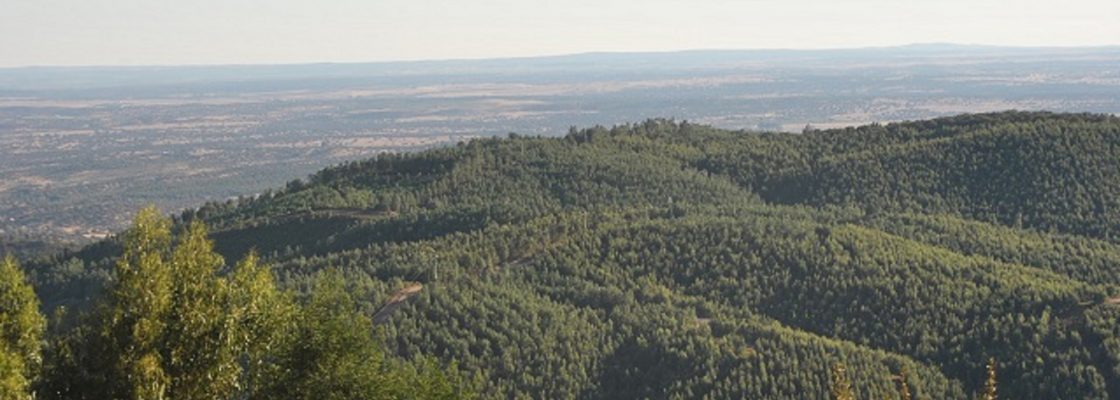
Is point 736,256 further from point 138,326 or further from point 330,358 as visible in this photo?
point 138,326

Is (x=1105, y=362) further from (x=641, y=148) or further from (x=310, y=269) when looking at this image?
(x=641, y=148)

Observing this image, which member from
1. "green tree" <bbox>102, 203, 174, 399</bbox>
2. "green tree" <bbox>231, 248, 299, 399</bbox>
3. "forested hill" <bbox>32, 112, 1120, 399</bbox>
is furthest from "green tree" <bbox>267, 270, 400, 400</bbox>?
"forested hill" <bbox>32, 112, 1120, 399</bbox>

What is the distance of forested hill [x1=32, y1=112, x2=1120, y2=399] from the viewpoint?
2194 inches

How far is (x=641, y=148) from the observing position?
12275cm

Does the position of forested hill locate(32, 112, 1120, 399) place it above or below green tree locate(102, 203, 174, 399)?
below

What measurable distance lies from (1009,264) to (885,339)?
16.3 metres

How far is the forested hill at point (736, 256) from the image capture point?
55.7 m

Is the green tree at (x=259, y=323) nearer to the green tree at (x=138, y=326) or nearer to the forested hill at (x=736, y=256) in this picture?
the green tree at (x=138, y=326)

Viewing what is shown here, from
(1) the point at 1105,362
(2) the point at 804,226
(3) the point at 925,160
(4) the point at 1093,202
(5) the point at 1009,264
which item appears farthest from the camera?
(3) the point at 925,160

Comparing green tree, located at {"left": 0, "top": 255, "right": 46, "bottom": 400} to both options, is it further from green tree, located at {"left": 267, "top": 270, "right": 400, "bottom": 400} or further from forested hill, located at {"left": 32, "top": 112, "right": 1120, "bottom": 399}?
forested hill, located at {"left": 32, "top": 112, "right": 1120, "bottom": 399}

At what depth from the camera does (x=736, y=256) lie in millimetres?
72000

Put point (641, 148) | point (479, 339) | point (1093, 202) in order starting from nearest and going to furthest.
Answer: point (479, 339) < point (1093, 202) < point (641, 148)

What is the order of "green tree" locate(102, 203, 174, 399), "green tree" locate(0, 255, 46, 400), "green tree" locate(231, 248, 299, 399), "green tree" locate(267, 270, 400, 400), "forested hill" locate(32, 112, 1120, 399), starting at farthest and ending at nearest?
1. "forested hill" locate(32, 112, 1120, 399)
2. "green tree" locate(267, 270, 400, 400)
3. "green tree" locate(231, 248, 299, 399)
4. "green tree" locate(0, 255, 46, 400)
5. "green tree" locate(102, 203, 174, 399)

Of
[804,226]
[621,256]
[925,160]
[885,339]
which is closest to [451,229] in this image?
[621,256]
